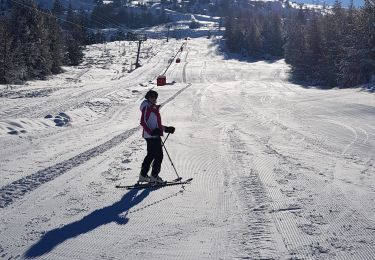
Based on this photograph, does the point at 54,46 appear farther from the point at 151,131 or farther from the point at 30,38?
the point at 151,131

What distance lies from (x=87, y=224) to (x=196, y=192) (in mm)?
2303

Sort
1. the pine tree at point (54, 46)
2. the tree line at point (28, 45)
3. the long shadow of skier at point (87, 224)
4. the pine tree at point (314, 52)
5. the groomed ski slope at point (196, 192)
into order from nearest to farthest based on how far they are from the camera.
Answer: the long shadow of skier at point (87, 224), the groomed ski slope at point (196, 192), the tree line at point (28, 45), the pine tree at point (314, 52), the pine tree at point (54, 46)

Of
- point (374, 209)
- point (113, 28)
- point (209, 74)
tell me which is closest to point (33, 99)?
point (374, 209)

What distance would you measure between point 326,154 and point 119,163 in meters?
5.44

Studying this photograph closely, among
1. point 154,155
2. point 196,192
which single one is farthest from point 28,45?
point 196,192

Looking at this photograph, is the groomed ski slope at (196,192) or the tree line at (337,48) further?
the tree line at (337,48)

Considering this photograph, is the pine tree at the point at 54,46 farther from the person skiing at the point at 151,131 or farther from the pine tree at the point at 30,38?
the person skiing at the point at 151,131

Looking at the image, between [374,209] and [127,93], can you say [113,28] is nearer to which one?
[127,93]

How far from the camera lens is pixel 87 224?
6.34 m

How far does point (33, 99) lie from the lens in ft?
69.8

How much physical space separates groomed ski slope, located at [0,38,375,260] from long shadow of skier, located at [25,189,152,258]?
0.7 inches

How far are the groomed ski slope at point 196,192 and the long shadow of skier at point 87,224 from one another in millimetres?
17

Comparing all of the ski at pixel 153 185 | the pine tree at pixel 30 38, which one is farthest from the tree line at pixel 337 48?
the ski at pixel 153 185

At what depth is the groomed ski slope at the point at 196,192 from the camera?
5648 mm
